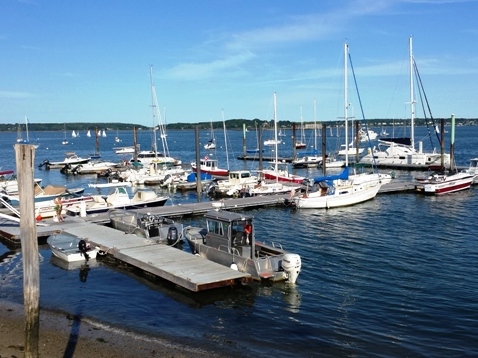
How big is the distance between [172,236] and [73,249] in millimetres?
4543

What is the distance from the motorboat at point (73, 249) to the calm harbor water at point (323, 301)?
0.60 meters

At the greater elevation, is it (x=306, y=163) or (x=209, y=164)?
(x=209, y=164)

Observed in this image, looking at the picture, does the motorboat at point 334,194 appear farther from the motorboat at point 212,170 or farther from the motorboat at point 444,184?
the motorboat at point 212,170

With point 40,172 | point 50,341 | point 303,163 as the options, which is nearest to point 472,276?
point 50,341

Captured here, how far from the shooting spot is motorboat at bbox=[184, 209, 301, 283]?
19562 mm

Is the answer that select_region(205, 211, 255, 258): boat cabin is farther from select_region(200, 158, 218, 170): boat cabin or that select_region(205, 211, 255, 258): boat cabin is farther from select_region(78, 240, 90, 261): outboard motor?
select_region(200, 158, 218, 170): boat cabin

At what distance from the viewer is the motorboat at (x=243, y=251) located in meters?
19.6

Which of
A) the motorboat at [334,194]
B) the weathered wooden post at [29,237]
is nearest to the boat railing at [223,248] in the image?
the weathered wooden post at [29,237]

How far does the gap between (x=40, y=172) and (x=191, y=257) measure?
6260 cm

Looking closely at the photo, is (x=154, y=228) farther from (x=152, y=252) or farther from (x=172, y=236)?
(x=152, y=252)

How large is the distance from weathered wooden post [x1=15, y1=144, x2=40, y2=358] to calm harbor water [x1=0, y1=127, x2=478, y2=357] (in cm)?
451

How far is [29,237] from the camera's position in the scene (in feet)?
36.2

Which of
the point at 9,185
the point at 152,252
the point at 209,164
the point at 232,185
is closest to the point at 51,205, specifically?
the point at 152,252

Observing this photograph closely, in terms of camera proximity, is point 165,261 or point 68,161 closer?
point 165,261
